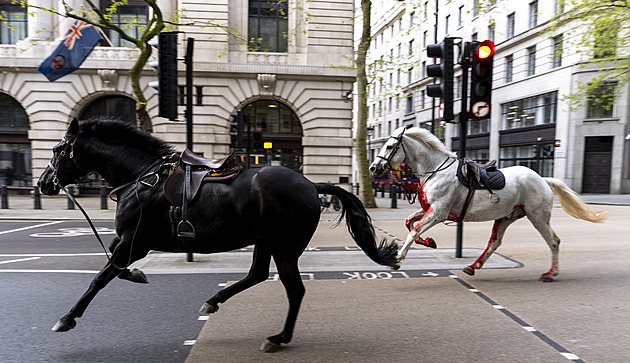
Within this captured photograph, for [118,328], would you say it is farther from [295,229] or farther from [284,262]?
[295,229]

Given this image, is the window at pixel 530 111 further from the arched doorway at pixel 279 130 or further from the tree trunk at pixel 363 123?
the arched doorway at pixel 279 130

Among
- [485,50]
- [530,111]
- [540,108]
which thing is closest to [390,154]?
[485,50]

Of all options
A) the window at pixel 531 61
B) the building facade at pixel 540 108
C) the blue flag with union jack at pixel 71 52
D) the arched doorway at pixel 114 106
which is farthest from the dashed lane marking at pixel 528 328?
the window at pixel 531 61

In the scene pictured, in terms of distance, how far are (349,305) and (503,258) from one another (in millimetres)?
3813

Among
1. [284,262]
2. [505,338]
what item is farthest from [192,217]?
[505,338]

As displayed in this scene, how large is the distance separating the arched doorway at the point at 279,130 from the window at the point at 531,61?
2023 centimetres

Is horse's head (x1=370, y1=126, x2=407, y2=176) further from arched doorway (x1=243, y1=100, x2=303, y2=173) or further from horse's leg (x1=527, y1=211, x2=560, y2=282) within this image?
arched doorway (x1=243, y1=100, x2=303, y2=173)

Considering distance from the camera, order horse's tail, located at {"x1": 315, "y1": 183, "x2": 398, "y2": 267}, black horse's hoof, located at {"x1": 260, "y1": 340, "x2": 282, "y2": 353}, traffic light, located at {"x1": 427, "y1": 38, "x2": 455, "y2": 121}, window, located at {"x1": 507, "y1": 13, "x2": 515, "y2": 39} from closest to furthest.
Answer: black horse's hoof, located at {"x1": 260, "y1": 340, "x2": 282, "y2": 353} → horse's tail, located at {"x1": 315, "y1": 183, "x2": 398, "y2": 267} → traffic light, located at {"x1": 427, "y1": 38, "x2": 455, "y2": 121} → window, located at {"x1": 507, "y1": 13, "x2": 515, "y2": 39}

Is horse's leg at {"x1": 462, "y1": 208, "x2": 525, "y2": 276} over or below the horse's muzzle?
below

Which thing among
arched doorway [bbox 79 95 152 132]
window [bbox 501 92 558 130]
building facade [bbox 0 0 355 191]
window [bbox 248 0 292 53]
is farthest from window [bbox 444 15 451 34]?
arched doorway [bbox 79 95 152 132]

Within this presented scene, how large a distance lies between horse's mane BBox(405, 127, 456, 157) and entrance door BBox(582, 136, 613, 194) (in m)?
25.8

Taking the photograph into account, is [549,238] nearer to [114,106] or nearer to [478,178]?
[478,178]

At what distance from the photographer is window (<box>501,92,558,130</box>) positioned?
26911 millimetres

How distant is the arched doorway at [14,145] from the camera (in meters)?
20.5
